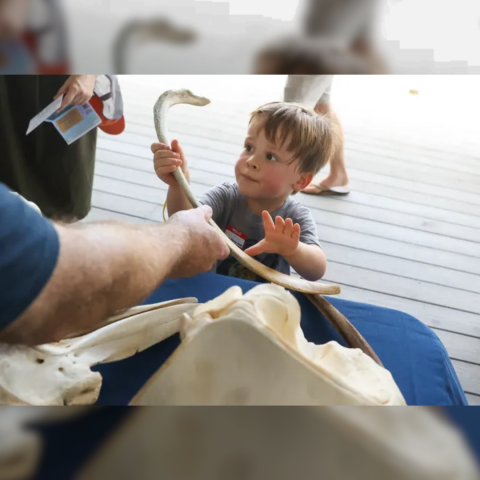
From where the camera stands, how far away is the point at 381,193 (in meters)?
1.84

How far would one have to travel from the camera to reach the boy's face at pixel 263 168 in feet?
2.94

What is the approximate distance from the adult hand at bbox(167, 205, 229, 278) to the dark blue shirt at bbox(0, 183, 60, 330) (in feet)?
0.49

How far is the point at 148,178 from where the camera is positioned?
5.78 ft

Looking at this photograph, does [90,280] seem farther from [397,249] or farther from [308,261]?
[397,249]

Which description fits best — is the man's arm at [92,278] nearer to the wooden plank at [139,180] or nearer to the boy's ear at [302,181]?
the boy's ear at [302,181]

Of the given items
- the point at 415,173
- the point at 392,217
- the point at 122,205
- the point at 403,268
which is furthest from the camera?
the point at 415,173

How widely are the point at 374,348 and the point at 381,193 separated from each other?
127cm

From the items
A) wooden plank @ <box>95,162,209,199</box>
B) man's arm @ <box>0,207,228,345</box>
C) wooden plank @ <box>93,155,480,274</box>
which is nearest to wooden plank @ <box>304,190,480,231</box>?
wooden plank @ <box>93,155,480,274</box>

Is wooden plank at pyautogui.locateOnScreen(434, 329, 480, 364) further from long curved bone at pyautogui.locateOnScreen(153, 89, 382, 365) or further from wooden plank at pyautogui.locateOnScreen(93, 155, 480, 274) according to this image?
long curved bone at pyautogui.locateOnScreen(153, 89, 382, 365)

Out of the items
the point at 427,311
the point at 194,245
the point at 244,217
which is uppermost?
the point at 194,245

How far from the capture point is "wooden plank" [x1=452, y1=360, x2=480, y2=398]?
45.2 inches

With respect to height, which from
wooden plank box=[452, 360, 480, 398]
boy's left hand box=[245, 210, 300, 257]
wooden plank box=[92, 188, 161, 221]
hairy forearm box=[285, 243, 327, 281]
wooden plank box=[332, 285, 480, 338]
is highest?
boy's left hand box=[245, 210, 300, 257]

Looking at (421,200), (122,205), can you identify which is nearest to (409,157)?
(421,200)

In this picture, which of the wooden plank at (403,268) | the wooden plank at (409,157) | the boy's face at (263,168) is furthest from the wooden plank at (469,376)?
the wooden plank at (409,157)
